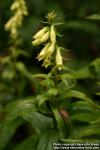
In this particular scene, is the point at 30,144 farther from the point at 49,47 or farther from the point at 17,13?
the point at 17,13

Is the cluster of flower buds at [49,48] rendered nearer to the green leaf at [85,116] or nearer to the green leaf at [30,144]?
the green leaf at [85,116]

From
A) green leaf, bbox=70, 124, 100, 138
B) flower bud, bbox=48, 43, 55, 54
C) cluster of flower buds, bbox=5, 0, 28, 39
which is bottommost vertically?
green leaf, bbox=70, 124, 100, 138

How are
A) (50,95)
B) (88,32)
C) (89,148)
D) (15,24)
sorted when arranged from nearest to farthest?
(89,148)
(50,95)
(15,24)
(88,32)

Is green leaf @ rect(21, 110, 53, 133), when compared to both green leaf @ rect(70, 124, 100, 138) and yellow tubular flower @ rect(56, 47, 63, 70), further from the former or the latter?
yellow tubular flower @ rect(56, 47, 63, 70)

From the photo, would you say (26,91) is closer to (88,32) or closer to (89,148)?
(88,32)

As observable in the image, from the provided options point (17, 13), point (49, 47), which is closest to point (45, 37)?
point (49, 47)

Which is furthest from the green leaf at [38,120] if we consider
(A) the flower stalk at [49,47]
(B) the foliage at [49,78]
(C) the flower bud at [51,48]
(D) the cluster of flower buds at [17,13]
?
(D) the cluster of flower buds at [17,13]

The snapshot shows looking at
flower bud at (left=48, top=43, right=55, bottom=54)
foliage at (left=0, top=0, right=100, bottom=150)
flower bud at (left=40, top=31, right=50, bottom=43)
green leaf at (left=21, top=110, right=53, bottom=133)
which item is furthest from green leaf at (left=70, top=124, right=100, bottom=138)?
flower bud at (left=40, top=31, right=50, bottom=43)

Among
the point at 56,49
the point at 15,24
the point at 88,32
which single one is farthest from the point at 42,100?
the point at 88,32

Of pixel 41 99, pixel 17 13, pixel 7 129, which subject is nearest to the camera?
pixel 41 99
